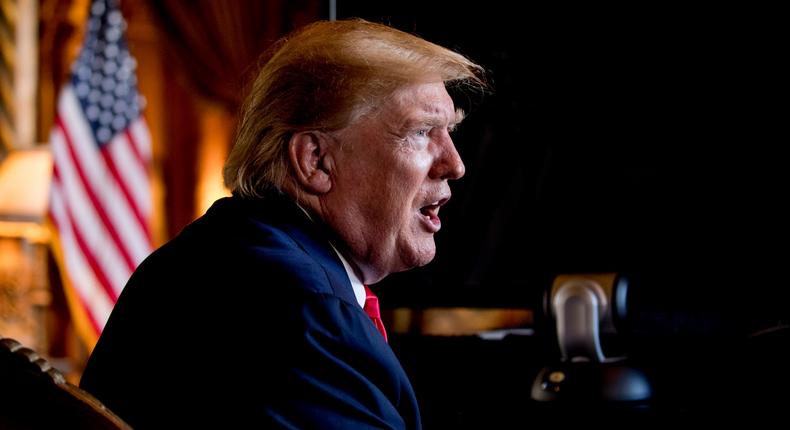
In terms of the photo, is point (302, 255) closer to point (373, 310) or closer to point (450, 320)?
point (373, 310)

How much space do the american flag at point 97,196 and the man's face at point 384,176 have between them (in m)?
3.49

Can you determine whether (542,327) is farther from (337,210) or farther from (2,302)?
(2,302)

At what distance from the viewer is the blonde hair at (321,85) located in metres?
1.18

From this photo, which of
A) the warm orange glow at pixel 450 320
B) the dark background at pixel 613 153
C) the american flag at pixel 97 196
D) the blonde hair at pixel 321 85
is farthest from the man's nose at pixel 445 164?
the american flag at pixel 97 196

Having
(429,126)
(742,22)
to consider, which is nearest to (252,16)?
(742,22)

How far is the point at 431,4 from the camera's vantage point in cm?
270

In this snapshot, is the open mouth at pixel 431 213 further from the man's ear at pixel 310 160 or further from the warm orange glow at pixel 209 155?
the warm orange glow at pixel 209 155

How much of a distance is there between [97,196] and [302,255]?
3.81 meters

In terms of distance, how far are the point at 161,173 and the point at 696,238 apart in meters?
3.65

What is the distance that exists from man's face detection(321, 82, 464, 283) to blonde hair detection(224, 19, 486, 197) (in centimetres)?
2

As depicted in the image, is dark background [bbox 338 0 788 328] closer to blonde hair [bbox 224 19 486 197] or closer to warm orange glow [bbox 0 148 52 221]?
blonde hair [bbox 224 19 486 197]

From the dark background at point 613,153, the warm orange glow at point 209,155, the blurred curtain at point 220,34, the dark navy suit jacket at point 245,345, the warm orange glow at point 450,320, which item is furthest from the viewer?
the warm orange glow at point 209,155

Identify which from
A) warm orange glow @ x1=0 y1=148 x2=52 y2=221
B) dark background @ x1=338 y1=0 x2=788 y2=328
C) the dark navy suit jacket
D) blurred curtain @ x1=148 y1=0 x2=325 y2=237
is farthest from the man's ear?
warm orange glow @ x1=0 y1=148 x2=52 y2=221

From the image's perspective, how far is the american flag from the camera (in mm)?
4465
